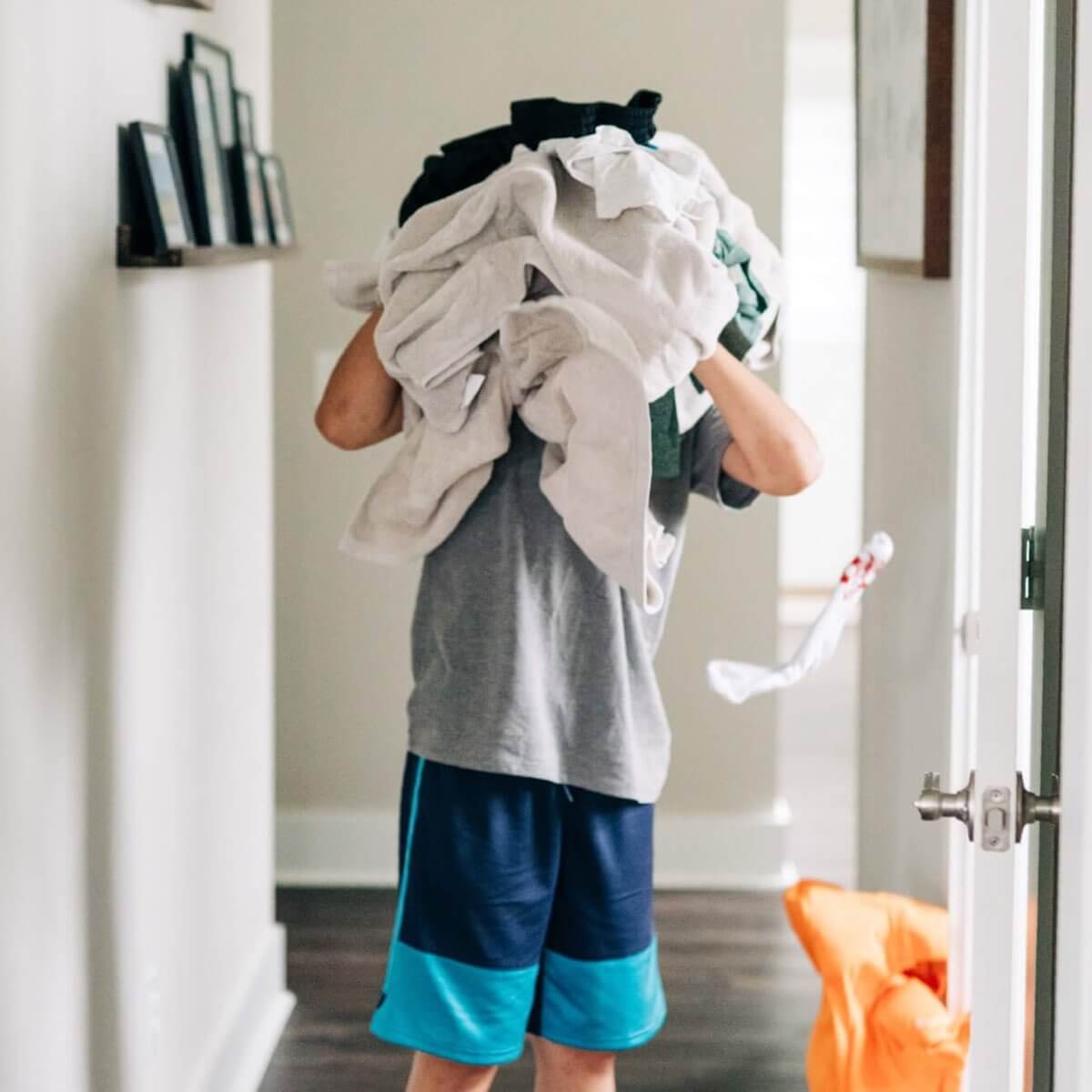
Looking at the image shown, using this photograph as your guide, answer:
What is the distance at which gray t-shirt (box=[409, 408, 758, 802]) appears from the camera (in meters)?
1.78

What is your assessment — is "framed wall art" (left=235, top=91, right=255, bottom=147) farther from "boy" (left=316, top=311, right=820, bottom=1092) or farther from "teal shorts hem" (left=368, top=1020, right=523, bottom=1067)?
"teal shorts hem" (left=368, top=1020, right=523, bottom=1067)

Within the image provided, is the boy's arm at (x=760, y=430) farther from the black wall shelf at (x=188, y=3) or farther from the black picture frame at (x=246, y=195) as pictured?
the black picture frame at (x=246, y=195)

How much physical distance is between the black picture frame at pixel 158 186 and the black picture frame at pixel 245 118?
→ 43 cm

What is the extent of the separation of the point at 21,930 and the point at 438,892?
0.47 metres

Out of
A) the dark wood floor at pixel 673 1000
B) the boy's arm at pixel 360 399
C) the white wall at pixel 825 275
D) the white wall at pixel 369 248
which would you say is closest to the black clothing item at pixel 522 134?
the boy's arm at pixel 360 399

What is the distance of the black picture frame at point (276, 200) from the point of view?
8.41 ft

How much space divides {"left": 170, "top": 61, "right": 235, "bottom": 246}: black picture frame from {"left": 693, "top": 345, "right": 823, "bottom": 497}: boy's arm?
74cm

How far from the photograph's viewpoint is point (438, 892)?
6.05 feet

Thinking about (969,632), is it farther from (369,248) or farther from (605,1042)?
(369,248)

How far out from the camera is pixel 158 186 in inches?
73.9

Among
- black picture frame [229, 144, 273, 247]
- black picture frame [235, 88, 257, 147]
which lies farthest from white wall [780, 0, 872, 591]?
black picture frame [229, 144, 273, 247]

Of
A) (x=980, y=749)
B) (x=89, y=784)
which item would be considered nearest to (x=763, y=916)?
(x=89, y=784)

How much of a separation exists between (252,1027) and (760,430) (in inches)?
59.2

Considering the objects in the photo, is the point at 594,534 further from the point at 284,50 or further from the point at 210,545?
the point at 284,50
